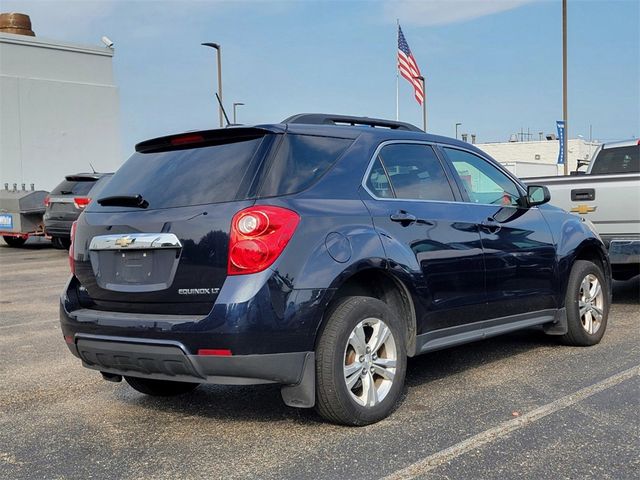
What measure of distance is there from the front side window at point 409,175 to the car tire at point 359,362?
2.53 feet

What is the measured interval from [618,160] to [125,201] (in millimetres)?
8130

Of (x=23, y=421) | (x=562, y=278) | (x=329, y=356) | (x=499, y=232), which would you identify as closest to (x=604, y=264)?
(x=562, y=278)

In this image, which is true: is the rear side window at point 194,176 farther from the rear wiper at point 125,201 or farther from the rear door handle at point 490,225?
the rear door handle at point 490,225

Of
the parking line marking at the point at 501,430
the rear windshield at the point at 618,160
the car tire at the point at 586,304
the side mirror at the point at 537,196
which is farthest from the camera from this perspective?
the rear windshield at the point at 618,160

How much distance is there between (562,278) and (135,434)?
11.7 ft

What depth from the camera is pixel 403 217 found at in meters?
4.66

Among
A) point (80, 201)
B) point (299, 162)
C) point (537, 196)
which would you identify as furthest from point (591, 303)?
point (80, 201)

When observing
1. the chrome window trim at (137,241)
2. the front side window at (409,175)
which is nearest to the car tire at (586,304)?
the front side window at (409,175)

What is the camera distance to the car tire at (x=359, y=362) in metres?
→ 4.09

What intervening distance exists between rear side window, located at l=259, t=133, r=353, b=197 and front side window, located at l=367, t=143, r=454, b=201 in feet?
1.00

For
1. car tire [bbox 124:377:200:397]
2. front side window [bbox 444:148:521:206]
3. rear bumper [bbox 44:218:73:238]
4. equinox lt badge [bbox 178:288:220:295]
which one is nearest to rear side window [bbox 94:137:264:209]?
equinox lt badge [bbox 178:288:220:295]

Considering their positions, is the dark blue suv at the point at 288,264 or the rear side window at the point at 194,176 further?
the rear side window at the point at 194,176

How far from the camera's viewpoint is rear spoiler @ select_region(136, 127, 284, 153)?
170 inches

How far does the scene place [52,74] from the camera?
30156mm
